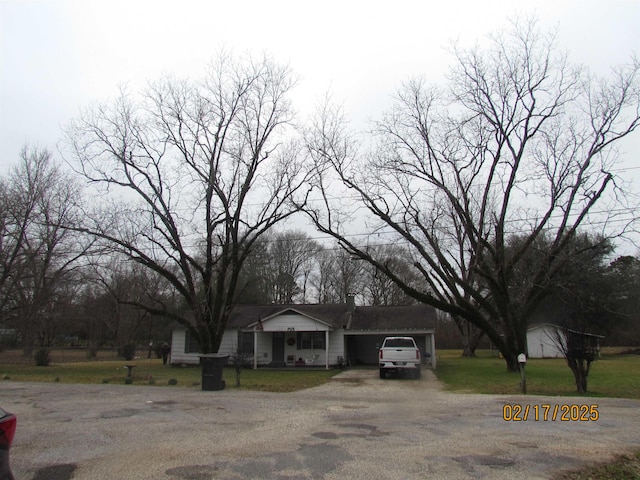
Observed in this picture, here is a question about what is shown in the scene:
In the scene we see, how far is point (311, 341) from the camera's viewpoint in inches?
1153

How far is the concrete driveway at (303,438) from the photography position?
618 centimetres

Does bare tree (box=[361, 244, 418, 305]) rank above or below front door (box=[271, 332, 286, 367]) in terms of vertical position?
above

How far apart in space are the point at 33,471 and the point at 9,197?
27.7 m

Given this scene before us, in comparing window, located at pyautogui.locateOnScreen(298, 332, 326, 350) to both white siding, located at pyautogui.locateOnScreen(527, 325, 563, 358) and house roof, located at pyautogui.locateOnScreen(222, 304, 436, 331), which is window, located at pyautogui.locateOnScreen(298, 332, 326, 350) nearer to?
house roof, located at pyautogui.locateOnScreen(222, 304, 436, 331)

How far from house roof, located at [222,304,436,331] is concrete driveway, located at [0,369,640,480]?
15.8 m

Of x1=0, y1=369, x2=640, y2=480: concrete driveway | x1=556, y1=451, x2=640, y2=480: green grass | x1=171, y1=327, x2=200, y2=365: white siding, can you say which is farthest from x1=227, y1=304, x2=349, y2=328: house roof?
x1=556, y1=451, x2=640, y2=480: green grass

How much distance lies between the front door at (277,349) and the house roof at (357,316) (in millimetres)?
1451

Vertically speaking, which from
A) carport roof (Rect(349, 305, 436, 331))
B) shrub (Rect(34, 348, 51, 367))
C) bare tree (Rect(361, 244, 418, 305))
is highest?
bare tree (Rect(361, 244, 418, 305))

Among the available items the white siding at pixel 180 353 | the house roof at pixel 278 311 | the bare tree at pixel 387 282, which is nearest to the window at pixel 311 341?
the house roof at pixel 278 311

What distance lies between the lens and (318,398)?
531 inches

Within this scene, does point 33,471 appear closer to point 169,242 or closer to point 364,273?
point 169,242

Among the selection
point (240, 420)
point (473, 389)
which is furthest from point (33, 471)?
point (473, 389)

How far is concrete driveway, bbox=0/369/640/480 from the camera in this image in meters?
6.18

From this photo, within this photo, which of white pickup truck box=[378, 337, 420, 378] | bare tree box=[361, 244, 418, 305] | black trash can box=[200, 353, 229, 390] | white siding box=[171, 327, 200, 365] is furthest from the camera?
bare tree box=[361, 244, 418, 305]
